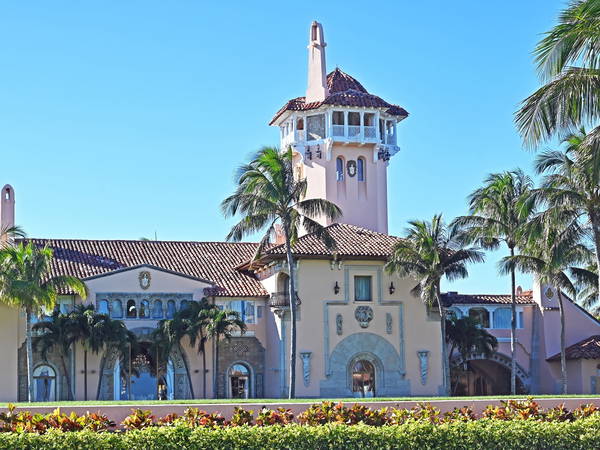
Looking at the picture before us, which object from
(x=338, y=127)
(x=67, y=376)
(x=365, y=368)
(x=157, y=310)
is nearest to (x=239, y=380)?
(x=157, y=310)

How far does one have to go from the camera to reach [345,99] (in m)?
65.8

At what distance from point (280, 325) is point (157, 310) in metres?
6.39

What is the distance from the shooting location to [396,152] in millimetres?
68000

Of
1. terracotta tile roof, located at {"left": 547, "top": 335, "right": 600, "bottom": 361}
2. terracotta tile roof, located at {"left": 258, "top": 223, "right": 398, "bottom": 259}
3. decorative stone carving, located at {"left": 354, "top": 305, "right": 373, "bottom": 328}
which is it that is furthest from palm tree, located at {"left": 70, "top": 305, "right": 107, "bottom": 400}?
terracotta tile roof, located at {"left": 547, "top": 335, "right": 600, "bottom": 361}

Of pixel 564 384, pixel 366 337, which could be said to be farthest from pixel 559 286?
pixel 366 337

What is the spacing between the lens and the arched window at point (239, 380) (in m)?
57.8

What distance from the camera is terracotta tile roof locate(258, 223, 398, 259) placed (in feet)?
181

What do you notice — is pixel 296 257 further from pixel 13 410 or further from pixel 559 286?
pixel 13 410

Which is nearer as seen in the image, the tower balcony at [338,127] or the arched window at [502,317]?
the arched window at [502,317]

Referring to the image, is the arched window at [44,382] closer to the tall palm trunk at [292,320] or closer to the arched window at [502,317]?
the tall palm trunk at [292,320]

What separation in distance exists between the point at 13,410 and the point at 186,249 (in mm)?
40042

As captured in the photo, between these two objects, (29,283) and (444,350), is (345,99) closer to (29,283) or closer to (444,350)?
(444,350)

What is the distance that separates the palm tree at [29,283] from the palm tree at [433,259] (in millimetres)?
15445

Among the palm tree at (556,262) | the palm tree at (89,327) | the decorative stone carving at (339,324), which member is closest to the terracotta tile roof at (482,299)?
the palm tree at (556,262)
